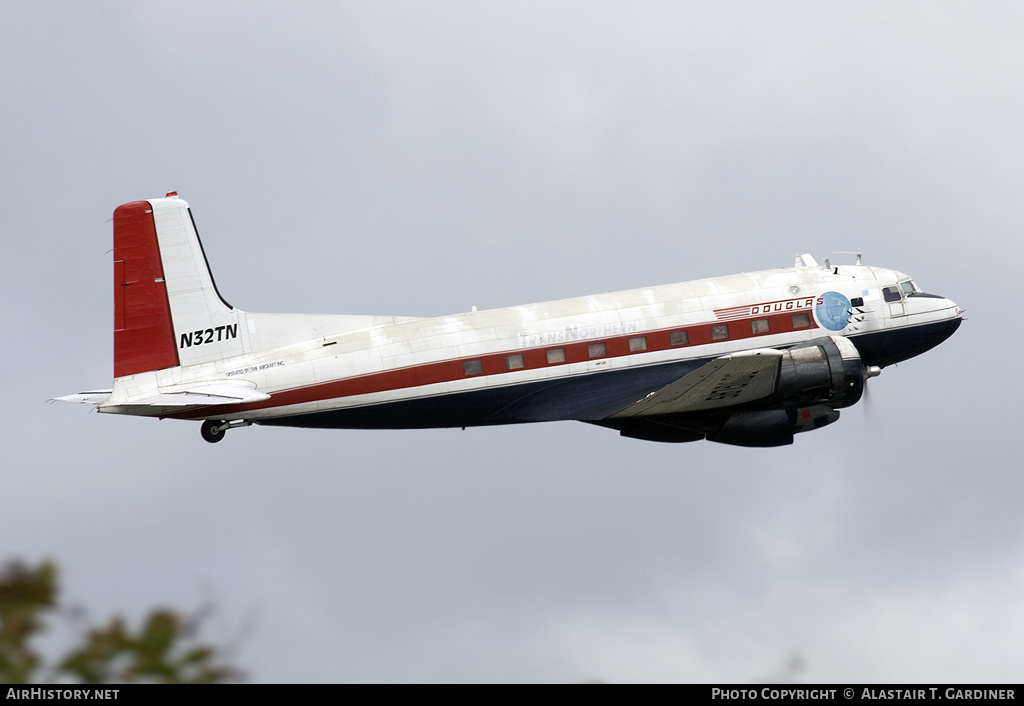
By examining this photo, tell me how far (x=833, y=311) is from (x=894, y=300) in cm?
184

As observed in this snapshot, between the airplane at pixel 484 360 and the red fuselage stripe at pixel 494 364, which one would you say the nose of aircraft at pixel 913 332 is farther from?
the red fuselage stripe at pixel 494 364

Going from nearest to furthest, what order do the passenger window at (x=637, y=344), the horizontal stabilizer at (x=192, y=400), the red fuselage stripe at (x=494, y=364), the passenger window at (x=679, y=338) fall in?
1. the horizontal stabilizer at (x=192, y=400)
2. the red fuselage stripe at (x=494, y=364)
3. the passenger window at (x=637, y=344)
4. the passenger window at (x=679, y=338)

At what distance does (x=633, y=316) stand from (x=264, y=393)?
25.9 feet

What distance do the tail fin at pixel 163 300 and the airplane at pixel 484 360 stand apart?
0.03 metres

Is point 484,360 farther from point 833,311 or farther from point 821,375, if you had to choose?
point 833,311

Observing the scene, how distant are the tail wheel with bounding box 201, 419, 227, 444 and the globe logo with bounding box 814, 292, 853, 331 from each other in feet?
42.7

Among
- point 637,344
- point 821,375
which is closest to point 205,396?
point 637,344

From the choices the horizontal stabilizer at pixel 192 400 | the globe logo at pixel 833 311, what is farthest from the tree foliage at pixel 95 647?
the globe logo at pixel 833 311

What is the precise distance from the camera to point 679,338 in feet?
86.6

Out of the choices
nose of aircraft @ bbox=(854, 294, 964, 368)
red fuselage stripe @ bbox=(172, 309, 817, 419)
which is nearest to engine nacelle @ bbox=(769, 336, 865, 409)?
red fuselage stripe @ bbox=(172, 309, 817, 419)

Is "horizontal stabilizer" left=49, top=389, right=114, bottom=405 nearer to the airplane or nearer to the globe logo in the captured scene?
the airplane

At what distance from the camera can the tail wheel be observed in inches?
989

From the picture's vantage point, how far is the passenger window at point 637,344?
26.2 metres
